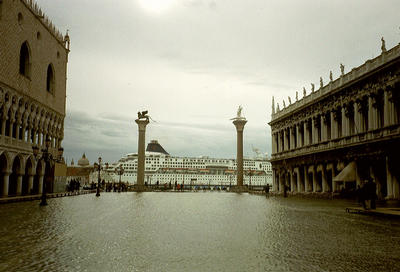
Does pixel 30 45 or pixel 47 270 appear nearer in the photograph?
pixel 47 270

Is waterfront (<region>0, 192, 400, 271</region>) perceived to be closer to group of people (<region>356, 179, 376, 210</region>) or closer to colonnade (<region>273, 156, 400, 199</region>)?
group of people (<region>356, 179, 376, 210</region>)

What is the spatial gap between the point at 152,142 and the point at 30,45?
5354 inches

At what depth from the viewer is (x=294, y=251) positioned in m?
8.79

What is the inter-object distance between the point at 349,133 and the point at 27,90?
30338 millimetres

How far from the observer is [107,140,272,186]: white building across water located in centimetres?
13525

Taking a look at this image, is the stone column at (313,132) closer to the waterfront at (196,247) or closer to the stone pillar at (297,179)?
the stone pillar at (297,179)

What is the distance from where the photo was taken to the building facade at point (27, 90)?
3394 cm

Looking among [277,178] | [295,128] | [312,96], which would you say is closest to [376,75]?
[312,96]

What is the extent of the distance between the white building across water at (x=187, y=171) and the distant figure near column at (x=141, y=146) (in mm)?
59124

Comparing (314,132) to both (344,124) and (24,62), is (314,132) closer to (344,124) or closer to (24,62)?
(344,124)

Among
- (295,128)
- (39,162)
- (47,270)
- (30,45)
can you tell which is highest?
(30,45)

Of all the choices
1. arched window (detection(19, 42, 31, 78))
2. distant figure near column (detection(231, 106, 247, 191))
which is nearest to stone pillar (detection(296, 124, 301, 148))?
distant figure near column (detection(231, 106, 247, 191))

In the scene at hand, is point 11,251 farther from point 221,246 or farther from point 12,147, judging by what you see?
point 12,147

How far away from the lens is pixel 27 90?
127 feet
